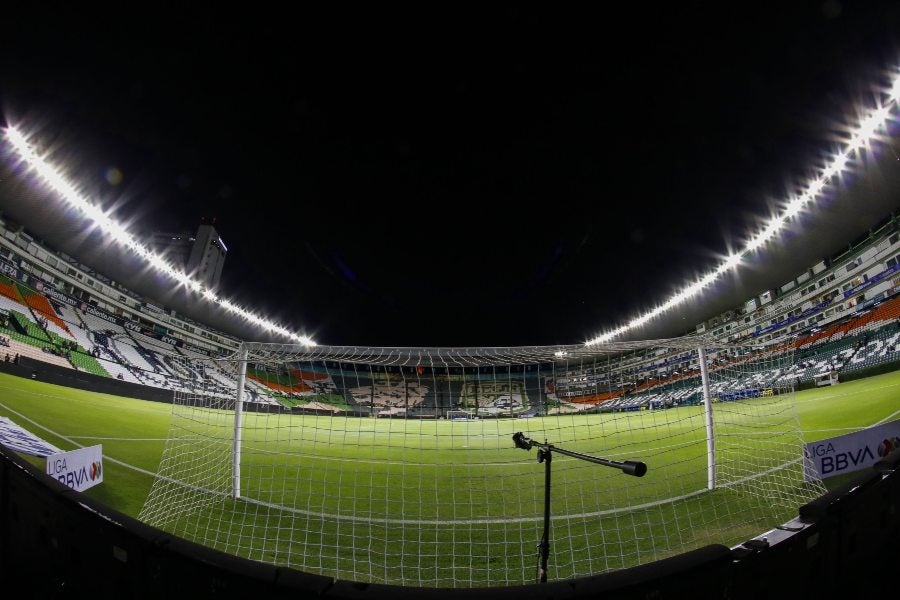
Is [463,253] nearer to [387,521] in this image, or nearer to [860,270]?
[387,521]

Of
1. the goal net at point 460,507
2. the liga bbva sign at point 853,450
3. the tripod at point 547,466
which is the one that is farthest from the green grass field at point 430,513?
the tripod at point 547,466

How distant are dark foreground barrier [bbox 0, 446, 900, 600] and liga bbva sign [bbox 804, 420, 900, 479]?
2.39 metres

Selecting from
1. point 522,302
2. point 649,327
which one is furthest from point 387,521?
point 649,327

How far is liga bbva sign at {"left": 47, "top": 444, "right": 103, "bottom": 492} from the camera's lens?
327 centimetres

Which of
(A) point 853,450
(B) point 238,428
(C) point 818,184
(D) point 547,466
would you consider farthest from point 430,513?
(C) point 818,184

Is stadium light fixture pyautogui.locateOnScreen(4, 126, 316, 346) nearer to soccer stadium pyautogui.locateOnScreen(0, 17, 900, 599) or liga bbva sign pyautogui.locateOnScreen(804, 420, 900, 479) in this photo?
soccer stadium pyautogui.locateOnScreen(0, 17, 900, 599)

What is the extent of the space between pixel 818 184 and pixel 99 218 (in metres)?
34.7

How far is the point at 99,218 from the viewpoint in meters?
19.6

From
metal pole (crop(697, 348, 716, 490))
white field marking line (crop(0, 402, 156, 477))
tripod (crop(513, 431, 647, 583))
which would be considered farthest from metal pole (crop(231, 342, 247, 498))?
metal pole (crop(697, 348, 716, 490))

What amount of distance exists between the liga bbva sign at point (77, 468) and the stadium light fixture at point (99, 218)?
391cm

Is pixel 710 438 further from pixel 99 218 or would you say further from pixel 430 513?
pixel 99 218

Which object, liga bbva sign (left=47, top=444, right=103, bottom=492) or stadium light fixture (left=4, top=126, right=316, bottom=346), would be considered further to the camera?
stadium light fixture (left=4, top=126, right=316, bottom=346)

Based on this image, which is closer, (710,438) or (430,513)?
(430,513)

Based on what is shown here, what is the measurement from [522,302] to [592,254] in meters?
9.13
